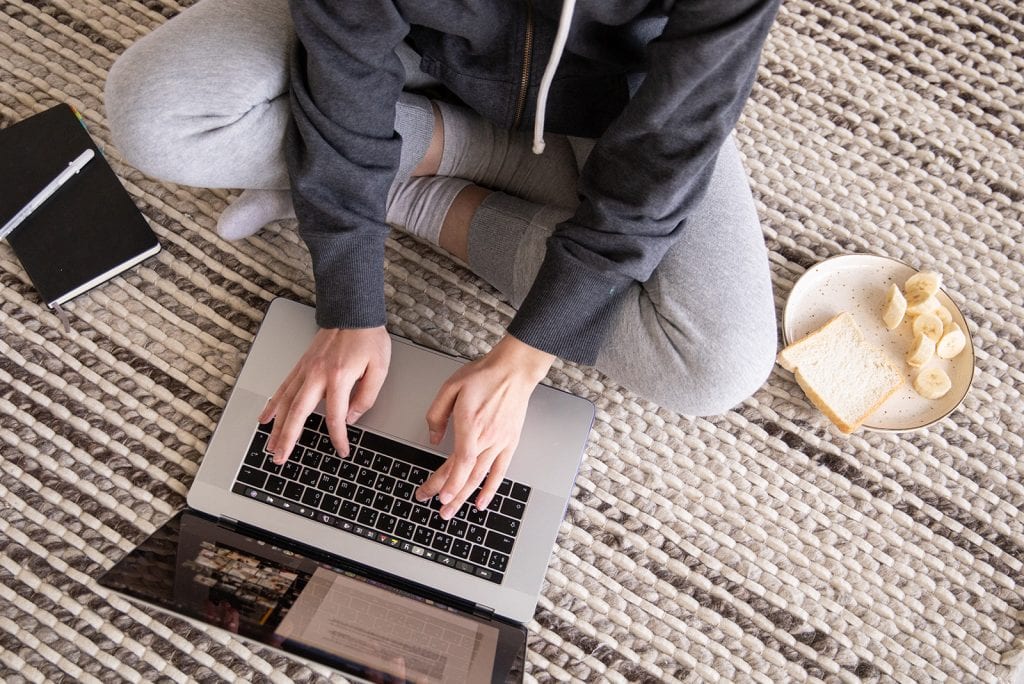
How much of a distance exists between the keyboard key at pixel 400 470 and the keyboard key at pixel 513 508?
0.33 ft

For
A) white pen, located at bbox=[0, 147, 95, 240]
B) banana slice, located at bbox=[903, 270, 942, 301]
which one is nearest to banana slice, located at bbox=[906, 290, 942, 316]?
banana slice, located at bbox=[903, 270, 942, 301]

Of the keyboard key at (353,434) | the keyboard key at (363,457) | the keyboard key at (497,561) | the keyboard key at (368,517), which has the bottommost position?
the keyboard key at (497,561)

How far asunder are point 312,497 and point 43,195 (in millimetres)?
445

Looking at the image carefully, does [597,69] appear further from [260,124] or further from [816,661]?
[816,661]

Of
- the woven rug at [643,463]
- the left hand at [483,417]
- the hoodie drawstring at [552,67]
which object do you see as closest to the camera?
the hoodie drawstring at [552,67]

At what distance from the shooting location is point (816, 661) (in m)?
0.83

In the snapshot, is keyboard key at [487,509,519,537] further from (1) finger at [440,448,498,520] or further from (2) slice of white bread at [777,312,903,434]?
(2) slice of white bread at [777,312,903,434]

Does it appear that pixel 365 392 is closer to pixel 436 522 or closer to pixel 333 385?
pixel 333 385

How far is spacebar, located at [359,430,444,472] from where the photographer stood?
29.7 inches

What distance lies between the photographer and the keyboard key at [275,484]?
2.45ft

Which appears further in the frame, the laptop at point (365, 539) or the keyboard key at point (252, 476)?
the keyboard key at point (252, 476)

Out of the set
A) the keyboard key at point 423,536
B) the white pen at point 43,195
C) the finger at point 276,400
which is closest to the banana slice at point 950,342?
the keyboard key at point 423,536

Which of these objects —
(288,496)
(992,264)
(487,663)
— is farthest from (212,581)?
(992,264)

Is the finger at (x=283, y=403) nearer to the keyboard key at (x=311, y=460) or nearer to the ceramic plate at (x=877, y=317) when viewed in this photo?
the keyboard key at (x=311, y=460)
